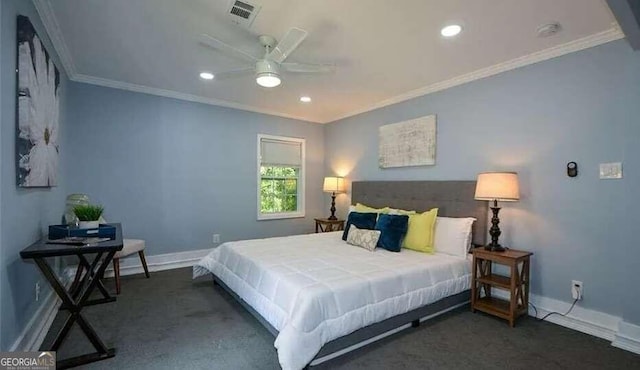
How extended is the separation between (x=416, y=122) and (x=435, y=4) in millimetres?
2029

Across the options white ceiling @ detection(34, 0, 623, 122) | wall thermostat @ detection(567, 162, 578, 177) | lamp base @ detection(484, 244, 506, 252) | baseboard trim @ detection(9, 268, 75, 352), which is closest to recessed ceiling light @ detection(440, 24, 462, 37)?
white ceiling @ detection(34, 0, 623, 122)

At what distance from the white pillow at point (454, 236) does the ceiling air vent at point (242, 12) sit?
2.75m

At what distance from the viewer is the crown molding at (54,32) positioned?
7.38 ft

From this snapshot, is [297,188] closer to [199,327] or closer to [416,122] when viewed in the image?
[416,122]

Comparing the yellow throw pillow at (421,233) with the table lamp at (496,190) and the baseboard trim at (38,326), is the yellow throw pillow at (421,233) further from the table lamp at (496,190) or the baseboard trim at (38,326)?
the baseboard trim at (38,326)

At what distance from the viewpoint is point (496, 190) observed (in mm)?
2811

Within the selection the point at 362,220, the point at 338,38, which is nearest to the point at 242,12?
the point at 338,38

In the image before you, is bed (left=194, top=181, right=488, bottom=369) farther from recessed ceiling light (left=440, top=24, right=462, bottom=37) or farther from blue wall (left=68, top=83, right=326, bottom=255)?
recessed ceiling light (left=440, top=24, right=462, bottom=37)

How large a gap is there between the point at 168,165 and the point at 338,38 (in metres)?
3.04

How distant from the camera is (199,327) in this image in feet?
8.45

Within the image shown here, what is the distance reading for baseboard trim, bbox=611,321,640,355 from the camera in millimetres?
2270

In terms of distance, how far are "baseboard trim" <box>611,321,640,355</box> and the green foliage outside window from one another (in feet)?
14.3

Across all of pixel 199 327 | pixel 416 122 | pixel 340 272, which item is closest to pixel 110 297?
pixel 199 327

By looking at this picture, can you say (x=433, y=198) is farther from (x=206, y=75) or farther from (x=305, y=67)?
(x=206, y=75)
